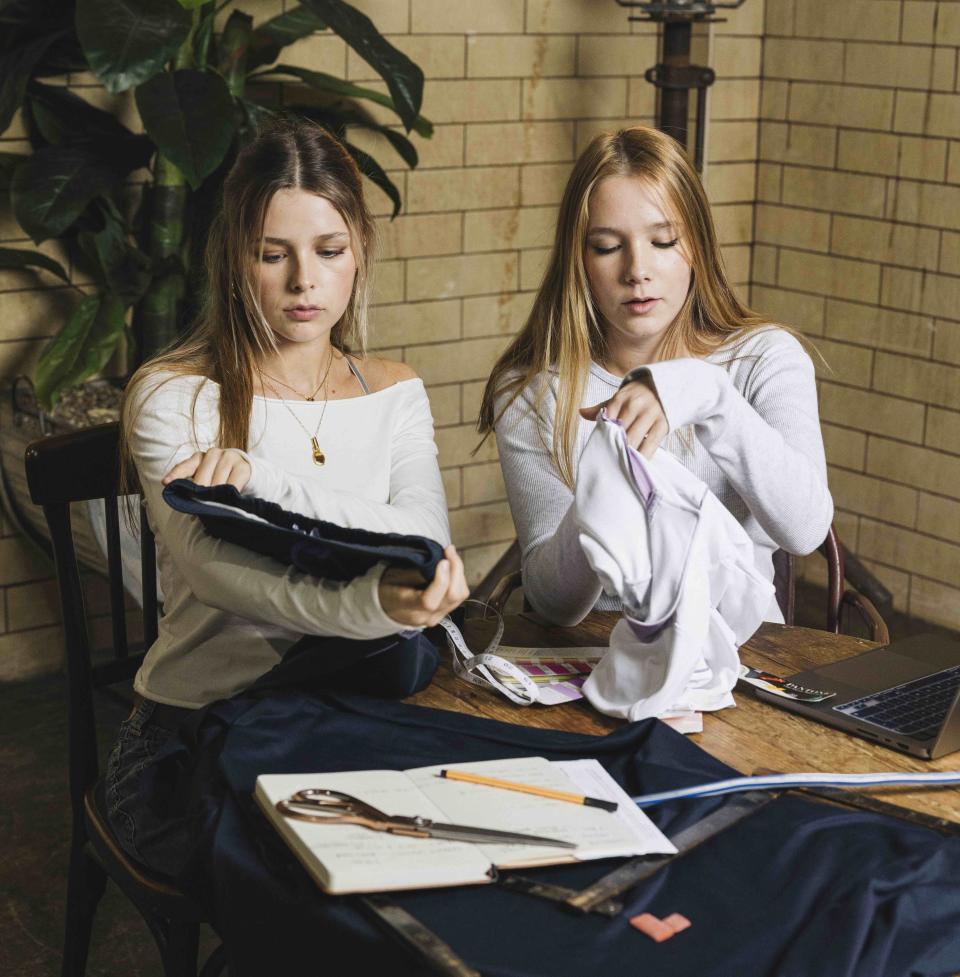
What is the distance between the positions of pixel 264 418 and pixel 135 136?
5.49 ft

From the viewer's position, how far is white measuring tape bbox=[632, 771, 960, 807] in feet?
4.58

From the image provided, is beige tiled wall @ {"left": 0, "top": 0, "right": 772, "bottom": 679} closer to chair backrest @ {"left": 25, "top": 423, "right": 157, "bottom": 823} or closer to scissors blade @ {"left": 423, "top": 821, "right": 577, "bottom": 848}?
chair backrest @ {"left": 25, "top": 423, "right": 157, "bottom": 823}

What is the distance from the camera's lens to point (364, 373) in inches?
86.1

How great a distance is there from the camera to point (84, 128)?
135 inches

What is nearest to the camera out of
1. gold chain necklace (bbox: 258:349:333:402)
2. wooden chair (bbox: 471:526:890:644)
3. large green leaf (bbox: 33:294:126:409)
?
gold chain necklace (bbox: 258:349:333:402)

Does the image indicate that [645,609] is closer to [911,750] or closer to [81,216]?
[911,750]

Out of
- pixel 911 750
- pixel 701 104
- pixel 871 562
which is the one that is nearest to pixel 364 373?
pixel 911 750

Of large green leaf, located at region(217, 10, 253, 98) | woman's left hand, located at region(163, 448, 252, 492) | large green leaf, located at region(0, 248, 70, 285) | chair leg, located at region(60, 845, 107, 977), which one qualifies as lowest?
chair leg, located at region(60, 845, 107, 977)

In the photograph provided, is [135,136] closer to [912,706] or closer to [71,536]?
[71,536]

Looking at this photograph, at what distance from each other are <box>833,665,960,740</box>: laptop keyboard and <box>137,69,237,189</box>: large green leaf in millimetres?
1769

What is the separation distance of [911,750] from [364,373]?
3.33 ft

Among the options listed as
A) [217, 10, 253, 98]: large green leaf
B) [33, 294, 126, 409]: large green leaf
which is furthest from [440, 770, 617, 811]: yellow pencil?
[217, 10, 253, 98]: large green leaf

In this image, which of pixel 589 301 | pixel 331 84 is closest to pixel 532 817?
pixel 589 301

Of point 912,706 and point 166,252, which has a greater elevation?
point 166,252
